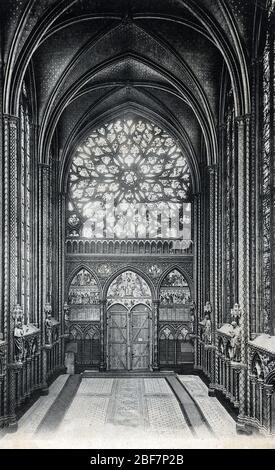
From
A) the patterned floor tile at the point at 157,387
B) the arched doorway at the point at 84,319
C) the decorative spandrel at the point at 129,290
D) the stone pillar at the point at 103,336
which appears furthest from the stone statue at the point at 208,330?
the arched doorway at the point at 84,319

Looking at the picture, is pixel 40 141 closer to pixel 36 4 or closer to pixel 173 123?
pixel 36 4

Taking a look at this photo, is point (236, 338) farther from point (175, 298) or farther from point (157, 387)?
point (175, 298)

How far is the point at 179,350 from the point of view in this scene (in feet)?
84.9

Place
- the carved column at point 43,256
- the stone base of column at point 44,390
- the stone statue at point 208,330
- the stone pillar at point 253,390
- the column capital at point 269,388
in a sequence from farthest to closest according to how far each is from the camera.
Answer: the stone statue at point 208,330, the carved column at point 43,256, the stone base of column at point 44,390, the stone pillar at point 253,390, the column capital at point 269,388

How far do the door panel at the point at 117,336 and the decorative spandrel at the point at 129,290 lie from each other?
40 centimetres

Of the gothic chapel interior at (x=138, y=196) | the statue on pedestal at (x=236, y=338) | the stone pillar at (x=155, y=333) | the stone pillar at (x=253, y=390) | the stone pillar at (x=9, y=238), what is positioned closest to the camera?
the stone pillar at (x=253, y=390)

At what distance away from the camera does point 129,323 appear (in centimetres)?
2614

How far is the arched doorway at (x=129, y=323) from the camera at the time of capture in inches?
1023

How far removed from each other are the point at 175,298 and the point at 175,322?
47.4 inches

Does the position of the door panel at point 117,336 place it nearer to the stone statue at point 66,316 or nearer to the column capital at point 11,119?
the stone statue at point 66,316

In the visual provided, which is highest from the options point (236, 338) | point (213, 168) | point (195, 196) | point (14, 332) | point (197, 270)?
point (213, 168)

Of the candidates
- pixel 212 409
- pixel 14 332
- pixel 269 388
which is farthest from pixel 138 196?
pixel 269 388

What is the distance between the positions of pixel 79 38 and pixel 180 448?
52.8 feet
